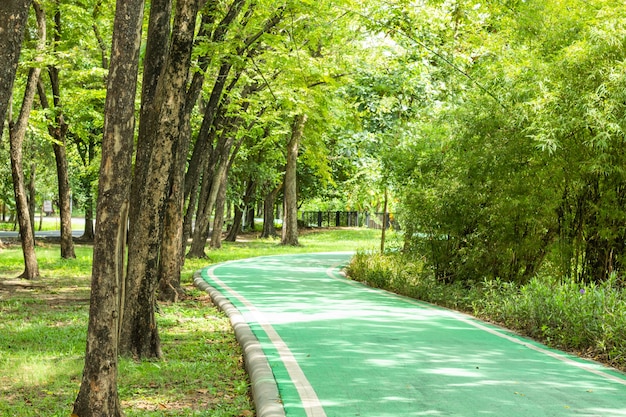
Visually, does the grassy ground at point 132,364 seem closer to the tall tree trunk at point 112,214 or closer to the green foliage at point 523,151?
the tall tree trunk at point 112,214

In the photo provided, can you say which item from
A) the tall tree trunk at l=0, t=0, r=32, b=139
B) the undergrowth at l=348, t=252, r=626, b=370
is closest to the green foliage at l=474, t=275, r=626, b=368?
the undergrowth at l=348, t=252, r=626, b=370

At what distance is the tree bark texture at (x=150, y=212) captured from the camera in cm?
918

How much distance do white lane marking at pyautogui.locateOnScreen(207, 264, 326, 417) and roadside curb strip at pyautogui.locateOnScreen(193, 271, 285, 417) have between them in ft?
0.72

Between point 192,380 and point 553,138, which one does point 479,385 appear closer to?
point 192,380

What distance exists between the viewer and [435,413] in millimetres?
6336

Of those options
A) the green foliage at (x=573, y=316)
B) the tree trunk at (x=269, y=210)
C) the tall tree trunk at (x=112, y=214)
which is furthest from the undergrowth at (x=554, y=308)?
the tree trunk at (x=269, y=210)

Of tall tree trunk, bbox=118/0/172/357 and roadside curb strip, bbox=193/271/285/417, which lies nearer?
roadside curb strip, bbox=193/271/285/417

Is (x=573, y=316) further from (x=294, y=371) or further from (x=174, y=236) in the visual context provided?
(x=174, y=236)

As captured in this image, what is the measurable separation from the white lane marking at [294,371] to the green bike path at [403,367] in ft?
0.04

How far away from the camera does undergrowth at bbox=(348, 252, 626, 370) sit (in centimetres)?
897

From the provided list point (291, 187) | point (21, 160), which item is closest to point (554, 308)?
point (21, 160)

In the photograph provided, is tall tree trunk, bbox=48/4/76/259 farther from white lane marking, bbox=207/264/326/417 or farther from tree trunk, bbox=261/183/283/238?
tree trunk, bbox=261/183/283/238

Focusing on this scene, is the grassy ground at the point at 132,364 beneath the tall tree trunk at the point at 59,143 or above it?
beneath

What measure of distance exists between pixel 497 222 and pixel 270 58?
746 centimetres
